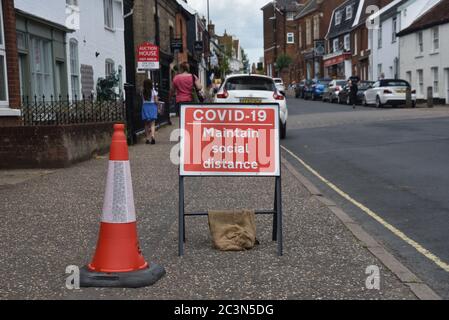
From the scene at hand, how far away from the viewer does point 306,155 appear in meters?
13.5

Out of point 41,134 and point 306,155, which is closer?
point 41,134

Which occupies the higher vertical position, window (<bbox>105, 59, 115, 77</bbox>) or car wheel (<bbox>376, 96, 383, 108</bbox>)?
window (<bbox>105, 59, 115, 77</bbox>)

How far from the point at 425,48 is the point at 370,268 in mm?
36555

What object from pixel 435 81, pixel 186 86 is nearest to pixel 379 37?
pixel 435 81

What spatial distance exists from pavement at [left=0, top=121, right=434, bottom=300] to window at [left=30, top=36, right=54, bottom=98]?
6580 mm

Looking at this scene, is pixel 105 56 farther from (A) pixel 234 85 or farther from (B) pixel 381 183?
(B) pixel 381 183

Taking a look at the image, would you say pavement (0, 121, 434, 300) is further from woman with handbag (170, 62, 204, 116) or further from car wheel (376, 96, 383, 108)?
car wheel (376, 96, 383, 108)

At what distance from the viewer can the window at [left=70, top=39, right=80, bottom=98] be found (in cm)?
1836

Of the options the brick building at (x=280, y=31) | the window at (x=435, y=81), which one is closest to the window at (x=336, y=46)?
the brick building at (x=280, y=31)

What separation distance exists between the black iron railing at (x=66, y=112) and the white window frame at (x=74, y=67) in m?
3.31

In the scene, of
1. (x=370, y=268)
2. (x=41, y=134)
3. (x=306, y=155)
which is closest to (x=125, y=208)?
(x=370, y=268)

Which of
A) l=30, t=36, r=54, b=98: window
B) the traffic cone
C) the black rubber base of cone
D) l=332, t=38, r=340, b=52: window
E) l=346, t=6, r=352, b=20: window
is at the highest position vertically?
l=346, t=6, r=352, b=20: window

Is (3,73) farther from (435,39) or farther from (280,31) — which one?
(280,31)

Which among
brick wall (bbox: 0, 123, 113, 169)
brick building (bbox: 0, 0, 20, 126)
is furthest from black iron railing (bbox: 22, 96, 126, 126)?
brick wall (bbox: 0, 123, 113, 169)
